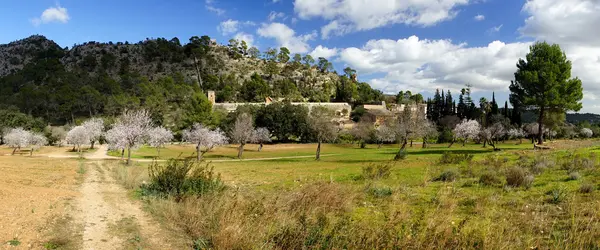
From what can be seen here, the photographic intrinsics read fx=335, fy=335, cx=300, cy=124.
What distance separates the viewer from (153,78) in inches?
5694

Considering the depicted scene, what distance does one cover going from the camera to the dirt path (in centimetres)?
776

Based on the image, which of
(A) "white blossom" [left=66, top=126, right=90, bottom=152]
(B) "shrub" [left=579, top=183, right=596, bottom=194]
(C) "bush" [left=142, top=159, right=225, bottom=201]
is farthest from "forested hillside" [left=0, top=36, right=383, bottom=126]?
(B) "shrub" [left=579, top=183, right=596, bottom=194]

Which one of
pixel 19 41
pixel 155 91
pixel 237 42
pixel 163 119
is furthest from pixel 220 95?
pixel 19 41

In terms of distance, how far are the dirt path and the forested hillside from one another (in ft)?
236

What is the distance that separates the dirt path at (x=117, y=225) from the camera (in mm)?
7761

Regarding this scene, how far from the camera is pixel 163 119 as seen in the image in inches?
3600

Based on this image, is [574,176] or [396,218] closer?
[396,218]

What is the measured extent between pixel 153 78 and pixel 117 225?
149 meters

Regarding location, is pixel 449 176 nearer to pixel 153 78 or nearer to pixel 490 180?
pixel 490 180

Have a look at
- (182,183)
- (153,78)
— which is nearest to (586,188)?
(182,183)

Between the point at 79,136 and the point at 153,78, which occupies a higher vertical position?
the point at 153,78

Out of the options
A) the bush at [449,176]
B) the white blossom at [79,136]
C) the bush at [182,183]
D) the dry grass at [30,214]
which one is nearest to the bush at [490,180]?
the bush at [449,176]

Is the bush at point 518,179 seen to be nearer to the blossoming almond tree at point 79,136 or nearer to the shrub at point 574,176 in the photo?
the shrub at point 574,176

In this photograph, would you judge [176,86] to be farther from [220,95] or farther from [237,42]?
[237,42]
